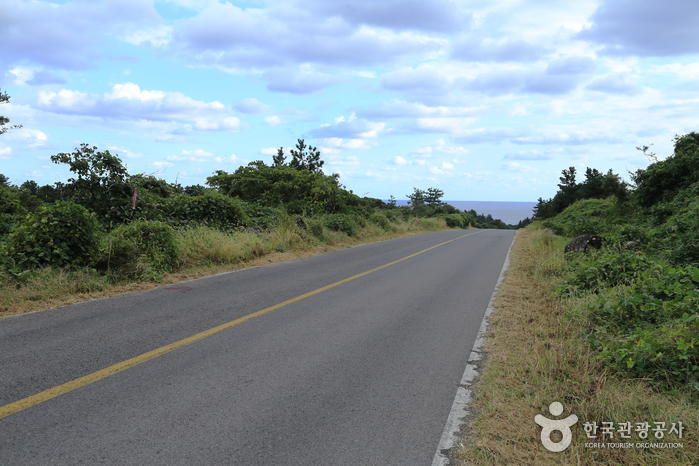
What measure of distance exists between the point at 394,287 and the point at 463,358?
13.7ft

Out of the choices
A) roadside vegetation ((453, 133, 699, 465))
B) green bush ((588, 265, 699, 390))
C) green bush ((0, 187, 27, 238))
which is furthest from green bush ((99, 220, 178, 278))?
green bush ((588, 265, 699, 390))

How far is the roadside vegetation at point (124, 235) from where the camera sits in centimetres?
750

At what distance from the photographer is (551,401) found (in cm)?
369

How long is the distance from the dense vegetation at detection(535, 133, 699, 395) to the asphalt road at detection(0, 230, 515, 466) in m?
1.65

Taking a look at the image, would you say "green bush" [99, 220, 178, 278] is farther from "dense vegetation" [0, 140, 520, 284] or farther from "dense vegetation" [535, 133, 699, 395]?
"dense vegetation" [535, 133, 699, 395]

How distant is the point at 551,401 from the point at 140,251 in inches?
323

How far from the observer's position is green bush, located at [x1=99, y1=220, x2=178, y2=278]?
8.61 meters

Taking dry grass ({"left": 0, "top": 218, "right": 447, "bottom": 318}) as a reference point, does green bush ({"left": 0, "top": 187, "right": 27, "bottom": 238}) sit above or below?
above

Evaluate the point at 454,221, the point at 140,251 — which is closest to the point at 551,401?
the point at 140,251

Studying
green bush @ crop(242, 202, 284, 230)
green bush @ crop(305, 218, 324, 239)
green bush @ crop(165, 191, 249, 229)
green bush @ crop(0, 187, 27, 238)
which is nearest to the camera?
green bush @ crop(0, 187, 27, 238)

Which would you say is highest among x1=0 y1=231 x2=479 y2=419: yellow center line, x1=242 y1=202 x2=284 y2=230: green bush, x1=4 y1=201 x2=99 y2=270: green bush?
x1=242 y1=202 x2=284 y2=230: green bush

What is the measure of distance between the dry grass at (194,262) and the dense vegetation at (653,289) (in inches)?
295

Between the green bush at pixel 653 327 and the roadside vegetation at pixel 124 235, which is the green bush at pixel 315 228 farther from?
the green bush at pixel 653 327

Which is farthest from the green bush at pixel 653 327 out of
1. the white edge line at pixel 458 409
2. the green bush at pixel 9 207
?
the green bush at pixel 9 207
